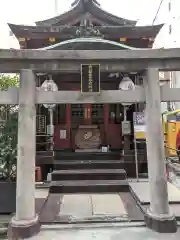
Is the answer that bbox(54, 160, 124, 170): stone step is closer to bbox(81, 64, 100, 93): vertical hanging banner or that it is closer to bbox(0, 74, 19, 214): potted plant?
bbox(0, 74, 19, 214): potted plant

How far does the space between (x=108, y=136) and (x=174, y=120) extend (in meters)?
7.41

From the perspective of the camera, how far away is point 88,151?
10.6m

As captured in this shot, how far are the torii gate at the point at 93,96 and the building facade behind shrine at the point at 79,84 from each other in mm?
5022

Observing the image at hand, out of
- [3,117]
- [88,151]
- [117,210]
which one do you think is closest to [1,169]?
[3,117]

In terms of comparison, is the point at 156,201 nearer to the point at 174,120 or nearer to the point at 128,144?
the point at 128,144

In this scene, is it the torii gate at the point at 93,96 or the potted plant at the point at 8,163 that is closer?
the torii gate at the point at 93,96

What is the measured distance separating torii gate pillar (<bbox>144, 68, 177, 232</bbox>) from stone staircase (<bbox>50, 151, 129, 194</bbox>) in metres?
3.05

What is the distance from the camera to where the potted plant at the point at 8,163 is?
Result: 6.11 metres

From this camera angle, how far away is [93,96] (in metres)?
5.42

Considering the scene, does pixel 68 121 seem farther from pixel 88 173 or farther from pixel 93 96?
pixel 93 96

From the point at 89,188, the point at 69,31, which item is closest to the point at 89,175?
the point at 89,188

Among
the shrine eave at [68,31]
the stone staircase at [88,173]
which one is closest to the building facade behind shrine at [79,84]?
the shrine eave at [68,31]

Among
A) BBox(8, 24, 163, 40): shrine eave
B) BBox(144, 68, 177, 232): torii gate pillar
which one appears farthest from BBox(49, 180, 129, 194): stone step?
BBox(8, 24, 163, 40): shrine eave

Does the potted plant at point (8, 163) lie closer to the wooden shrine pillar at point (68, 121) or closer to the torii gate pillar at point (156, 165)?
the torii gate pillar at point (156, 165)
